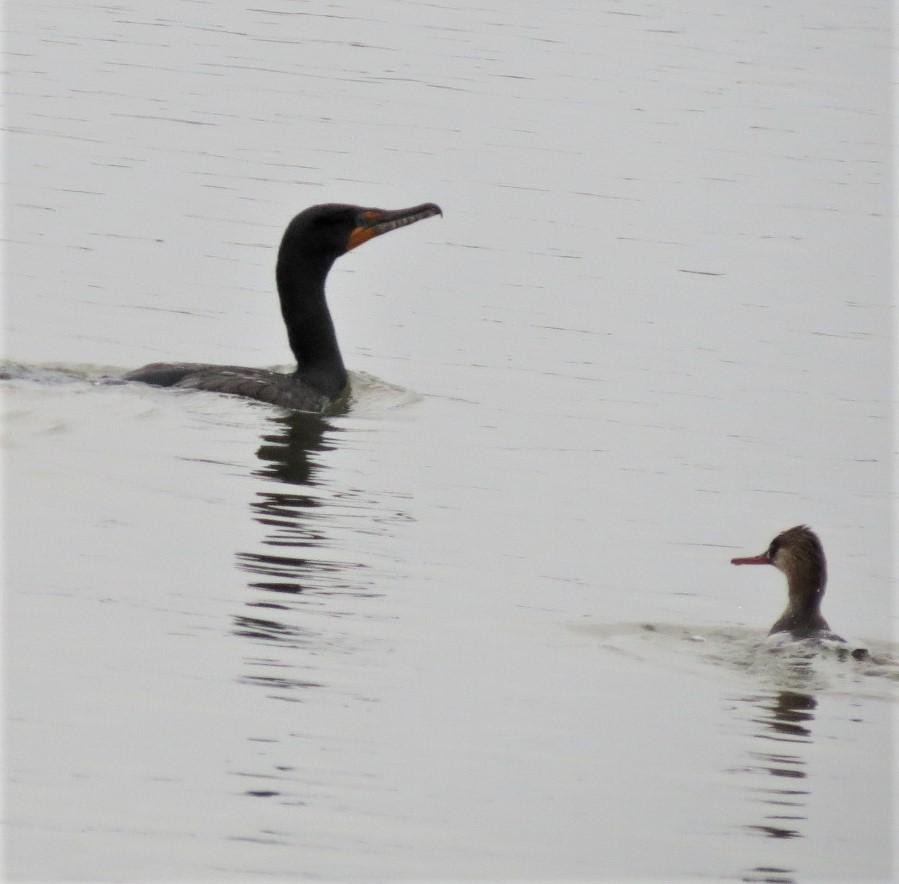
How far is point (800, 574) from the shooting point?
9.38m

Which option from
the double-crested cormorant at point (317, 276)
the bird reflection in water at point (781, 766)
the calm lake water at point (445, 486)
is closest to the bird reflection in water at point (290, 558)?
the calm lake water at point (445, 486)

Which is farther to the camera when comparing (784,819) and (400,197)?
(400,197)

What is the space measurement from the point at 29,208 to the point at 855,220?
829cm

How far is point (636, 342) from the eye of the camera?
602 inches

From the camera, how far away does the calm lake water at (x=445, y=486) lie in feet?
21.8

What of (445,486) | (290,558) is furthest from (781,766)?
(445,486)

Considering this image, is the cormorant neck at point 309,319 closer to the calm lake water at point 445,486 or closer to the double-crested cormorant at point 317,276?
the double-crested cormorant at point 317,276

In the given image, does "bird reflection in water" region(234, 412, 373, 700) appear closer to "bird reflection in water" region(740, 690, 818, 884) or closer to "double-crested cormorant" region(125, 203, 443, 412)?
"double-crested cormorant" region(125, 203, 443, 412)

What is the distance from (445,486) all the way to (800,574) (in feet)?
8.02

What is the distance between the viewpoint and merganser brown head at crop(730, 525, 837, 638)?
9.03 metres

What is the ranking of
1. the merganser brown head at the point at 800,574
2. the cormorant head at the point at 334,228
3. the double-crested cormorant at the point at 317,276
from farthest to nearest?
the cormorant head at the point at 334,228, the double-crested cormorant at the point at 317,276, the merganser brown head at the point at 800,574

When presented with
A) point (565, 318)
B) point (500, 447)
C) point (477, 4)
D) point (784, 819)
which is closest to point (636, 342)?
point (565, 318)

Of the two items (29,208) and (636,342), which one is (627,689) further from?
(29,208)

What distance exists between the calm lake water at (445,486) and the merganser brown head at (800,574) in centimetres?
20
